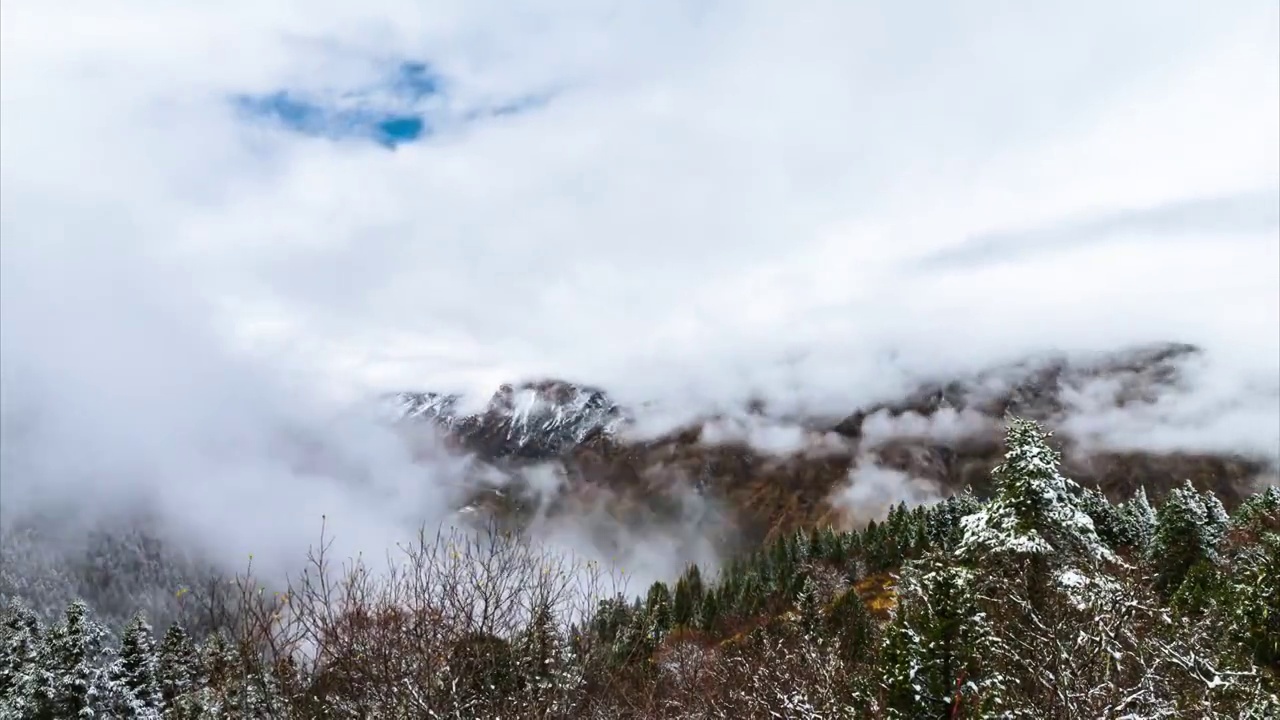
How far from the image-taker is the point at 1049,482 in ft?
82.7

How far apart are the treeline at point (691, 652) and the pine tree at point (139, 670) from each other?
0.41ft

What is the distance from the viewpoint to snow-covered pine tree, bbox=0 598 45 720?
3588 cm

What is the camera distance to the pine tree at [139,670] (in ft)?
128

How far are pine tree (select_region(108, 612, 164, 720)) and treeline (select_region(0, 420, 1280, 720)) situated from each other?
4.9 inches

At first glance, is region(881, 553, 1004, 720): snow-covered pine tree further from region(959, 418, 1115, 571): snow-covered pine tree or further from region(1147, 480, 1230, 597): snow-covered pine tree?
region(1147, 480, 1230, 597): snow-covered pine tree

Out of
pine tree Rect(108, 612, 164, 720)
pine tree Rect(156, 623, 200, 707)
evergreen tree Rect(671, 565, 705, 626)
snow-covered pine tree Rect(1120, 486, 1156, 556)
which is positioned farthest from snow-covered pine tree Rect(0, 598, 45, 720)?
evergreen tree Rect(671, 565, 705, 626)

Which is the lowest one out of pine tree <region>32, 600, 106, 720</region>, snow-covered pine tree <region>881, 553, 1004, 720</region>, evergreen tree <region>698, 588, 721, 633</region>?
snow-covered pine tree <region>881, 553, 1004, 720</region>

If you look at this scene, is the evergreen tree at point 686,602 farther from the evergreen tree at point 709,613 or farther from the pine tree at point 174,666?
the pine tree at point 174,666

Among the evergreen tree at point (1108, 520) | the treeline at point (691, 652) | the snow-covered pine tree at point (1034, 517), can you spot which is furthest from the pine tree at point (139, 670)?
the evergreen tree at point (1108, 520)

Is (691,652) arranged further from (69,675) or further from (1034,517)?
(69,675)

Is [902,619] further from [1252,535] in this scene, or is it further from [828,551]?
[828,551]

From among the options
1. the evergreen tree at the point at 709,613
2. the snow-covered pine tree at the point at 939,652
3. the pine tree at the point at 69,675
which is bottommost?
the snow-covered pine tree at the point at 939,652

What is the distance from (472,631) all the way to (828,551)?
125230mm

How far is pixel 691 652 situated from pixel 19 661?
39.5 metres
